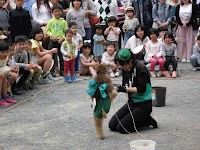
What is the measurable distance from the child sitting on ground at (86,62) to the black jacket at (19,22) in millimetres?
1243

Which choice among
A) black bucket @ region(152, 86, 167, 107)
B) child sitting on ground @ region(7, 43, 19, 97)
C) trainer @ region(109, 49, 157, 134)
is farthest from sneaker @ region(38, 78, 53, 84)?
trainer @ region(109, 49, 157, 134)

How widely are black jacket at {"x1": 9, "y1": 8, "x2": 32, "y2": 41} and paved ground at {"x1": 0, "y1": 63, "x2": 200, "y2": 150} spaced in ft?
5.02

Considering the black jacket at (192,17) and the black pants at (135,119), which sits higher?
the black jacket at (192,17)

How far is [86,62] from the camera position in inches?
394

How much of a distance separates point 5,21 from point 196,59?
4094 mm

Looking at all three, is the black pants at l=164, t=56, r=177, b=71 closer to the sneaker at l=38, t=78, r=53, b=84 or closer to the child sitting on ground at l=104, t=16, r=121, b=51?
the child sitting on ground at l=104, t=16, r=121, b=51

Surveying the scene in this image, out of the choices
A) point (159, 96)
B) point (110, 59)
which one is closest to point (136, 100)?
point (159, 96)

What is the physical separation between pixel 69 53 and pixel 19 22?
1199 mm

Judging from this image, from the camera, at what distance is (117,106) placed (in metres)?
7.08

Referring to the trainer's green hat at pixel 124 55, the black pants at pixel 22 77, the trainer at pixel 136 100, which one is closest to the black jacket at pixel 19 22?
the black pants at pixel 22 77

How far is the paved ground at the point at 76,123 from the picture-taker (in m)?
5.21

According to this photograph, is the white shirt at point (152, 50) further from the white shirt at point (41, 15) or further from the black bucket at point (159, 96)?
the black bucket at point (159, 96)

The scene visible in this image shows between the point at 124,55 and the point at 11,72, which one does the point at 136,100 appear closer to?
the point at 124,55

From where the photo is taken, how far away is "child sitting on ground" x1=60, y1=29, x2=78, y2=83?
9273mm
